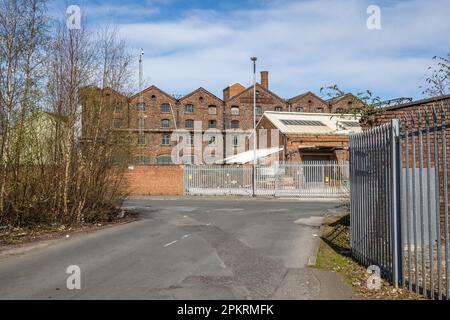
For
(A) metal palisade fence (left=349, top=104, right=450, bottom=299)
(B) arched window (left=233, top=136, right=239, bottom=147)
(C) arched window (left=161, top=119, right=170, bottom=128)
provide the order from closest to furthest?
1. (A) metal palisade fence (left=349, top=104, right=450, bottom=299)
2. (B) arched window (left=233, top=136, right=239, bottom=147)
3. (C) arched window (left=161, top=119, right=170, bottom=128)

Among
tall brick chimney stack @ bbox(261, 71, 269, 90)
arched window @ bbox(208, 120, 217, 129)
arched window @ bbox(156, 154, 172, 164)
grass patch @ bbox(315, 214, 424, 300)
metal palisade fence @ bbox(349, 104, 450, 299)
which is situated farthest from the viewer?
tall brick chimney stack @ bbox(261, 71, 269, 90)

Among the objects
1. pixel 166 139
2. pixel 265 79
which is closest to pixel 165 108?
pixel 166 139

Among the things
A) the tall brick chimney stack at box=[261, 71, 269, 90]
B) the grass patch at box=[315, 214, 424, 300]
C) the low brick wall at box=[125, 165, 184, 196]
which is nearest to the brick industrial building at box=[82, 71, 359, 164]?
the tall brick chimney stack at box=[261, 71, 269, 90]

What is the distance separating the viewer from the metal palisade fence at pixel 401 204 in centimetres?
575

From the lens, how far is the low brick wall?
35312 millimetres

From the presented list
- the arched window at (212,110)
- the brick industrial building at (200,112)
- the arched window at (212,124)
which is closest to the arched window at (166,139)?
the brick industrial building at (200,112)

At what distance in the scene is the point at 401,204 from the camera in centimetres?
651

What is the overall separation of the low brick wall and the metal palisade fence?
1065 inches

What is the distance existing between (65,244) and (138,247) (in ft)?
6.92

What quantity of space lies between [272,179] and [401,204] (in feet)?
89.8

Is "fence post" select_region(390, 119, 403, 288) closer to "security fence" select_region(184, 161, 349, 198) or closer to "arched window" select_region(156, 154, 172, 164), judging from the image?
"security fence" select_region(184, 161, 349, 198)

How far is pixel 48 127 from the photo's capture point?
47.3 ft

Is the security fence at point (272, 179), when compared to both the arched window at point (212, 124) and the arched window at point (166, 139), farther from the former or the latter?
the arched window at point (212, 124)

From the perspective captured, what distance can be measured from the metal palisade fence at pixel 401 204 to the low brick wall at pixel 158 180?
2705 centimetres
